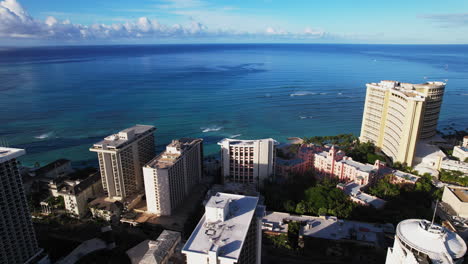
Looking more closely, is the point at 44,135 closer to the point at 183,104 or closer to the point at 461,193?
the point at 183,104

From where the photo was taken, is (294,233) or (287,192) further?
(287,192)

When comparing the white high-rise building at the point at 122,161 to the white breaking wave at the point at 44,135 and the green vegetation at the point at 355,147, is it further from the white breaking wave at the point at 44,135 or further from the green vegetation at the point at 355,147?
the white breaking wave at the point at 44,135

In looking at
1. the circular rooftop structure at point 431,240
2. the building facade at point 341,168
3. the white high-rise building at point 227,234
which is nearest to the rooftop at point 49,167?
the white high-rise building at point 227,234

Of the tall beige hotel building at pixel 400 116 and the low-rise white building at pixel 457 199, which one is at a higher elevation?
the tall beige hotel building at pixel 400 116

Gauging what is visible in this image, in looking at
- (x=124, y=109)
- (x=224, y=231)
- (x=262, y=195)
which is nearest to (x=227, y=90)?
(x=124, y=109)

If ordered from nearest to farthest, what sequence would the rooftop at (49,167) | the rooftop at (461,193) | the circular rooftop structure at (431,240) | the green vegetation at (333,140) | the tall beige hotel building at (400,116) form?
the circular rooftop structure at (431,240), the rooftop at (461,193), the rooftop at (49,167), the tall beige hotel building at (400,116), the green vegetation at (333,140)

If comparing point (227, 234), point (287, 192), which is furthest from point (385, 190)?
point (227, 234)

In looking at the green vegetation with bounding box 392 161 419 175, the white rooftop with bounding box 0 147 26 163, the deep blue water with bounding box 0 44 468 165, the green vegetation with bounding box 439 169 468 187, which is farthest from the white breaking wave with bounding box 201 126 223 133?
the white rooftop with bounding box 0 147 26 163
